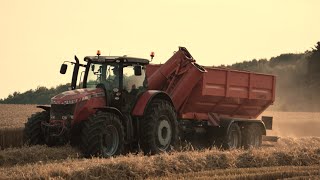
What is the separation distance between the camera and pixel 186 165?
14.4 meters

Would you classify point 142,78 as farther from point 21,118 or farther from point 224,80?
point 21,118

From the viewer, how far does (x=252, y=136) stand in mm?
21969

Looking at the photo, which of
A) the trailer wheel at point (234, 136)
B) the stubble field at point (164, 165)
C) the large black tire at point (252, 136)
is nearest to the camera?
the stubble field at point (164, 165)

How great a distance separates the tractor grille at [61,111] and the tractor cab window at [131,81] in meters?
1.64

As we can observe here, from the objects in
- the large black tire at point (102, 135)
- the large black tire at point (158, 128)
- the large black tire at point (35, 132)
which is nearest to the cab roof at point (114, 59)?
the large black tire at point (158, 128)

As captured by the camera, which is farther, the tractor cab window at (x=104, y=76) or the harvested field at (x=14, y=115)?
the harvested field at (x=14, y=115)

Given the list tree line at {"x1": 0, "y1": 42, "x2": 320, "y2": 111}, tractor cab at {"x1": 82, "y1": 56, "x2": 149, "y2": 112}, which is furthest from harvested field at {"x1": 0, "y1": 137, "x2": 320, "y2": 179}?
tree line at {"x1": 0, "y1": 42, "x2": 320, "y2": 111}

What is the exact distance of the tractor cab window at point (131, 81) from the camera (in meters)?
17.2

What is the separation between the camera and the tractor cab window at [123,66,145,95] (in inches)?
676

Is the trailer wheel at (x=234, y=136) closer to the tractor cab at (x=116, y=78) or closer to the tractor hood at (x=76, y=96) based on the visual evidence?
the tractor cab at (x=116, y=78)

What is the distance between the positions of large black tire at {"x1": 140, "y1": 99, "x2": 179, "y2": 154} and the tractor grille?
76.1 inches

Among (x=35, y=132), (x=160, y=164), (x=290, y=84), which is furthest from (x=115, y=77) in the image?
(x=290, y=84)

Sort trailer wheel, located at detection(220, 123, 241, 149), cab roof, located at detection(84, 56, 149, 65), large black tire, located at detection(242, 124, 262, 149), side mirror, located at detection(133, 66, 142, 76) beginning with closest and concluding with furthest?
side mirror, located at detection(133, 66, 142, 76)
cab roof, located at detection(84, 56, 149, 65)
trailer wheel, located at detection(220, 123, 241, 149)
large black tire, located at detection(242, 124, 262, 149)

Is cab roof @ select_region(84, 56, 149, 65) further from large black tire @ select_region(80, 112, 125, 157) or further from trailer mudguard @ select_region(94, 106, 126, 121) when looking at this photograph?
large black tire @ select_region(80, 112, 125, 157)
